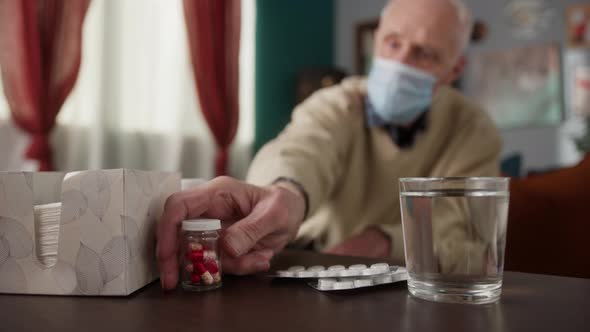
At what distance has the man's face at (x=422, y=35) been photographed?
1.43 m

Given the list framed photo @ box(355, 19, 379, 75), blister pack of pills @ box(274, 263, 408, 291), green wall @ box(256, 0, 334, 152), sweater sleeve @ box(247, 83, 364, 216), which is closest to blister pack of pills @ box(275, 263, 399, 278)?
blister pack of pills @ box(274, 263, 408, 291)

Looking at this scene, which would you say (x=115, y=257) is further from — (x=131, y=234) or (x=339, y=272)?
(x=339, y=272)

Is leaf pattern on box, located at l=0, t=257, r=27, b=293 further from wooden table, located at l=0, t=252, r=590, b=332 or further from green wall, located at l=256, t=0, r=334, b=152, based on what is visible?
green wall, located at l=256, t=0, r=334, b=152

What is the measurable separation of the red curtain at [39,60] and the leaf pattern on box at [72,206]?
6.58 feet

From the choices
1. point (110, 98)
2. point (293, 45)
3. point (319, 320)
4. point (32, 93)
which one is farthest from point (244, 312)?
point (293, 45)

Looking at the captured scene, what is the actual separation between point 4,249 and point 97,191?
0.39ft

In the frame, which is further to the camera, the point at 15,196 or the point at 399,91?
the point at 399,91

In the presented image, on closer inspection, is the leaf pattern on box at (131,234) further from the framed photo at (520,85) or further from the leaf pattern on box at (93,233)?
the framed photo at (520,85)

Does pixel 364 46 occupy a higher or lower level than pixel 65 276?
higher

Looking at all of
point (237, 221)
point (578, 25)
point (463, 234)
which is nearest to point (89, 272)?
point (237, 221)

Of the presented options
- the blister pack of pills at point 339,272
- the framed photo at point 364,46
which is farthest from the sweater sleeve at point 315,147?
the framed photo at point 364,46

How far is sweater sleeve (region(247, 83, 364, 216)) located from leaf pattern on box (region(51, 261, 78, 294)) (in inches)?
18.8

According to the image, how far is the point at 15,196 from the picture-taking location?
19.3 inches

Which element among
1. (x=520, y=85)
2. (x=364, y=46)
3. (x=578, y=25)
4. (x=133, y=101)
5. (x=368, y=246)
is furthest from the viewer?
(x=364, y=46)
